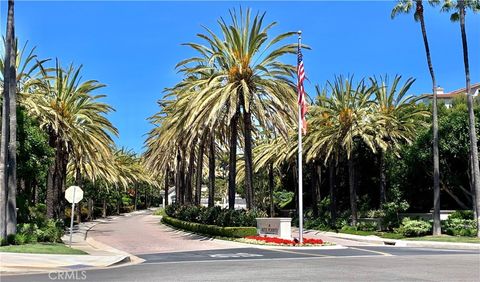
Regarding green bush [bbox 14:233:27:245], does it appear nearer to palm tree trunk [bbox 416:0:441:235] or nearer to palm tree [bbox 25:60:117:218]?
palm tree [bbox 25:60:117:218]

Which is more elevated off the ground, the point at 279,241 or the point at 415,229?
the point at 415,229

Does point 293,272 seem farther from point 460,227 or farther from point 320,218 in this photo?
point 320,218

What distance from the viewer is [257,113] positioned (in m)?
29.5

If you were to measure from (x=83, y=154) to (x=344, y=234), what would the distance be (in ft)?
63.1

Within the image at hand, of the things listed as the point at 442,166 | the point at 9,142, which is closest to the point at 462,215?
the point at 442,166

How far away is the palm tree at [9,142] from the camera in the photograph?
2055cm

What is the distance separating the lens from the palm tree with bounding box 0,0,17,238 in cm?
2055

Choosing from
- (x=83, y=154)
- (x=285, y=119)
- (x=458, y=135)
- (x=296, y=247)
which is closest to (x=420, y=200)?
(x=458, y=135)

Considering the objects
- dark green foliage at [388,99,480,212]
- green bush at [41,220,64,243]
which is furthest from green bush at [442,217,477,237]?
green bush at [41,220,64,243]

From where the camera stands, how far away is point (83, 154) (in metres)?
34.2

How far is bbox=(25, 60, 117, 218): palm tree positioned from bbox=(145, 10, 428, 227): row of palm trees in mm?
4893

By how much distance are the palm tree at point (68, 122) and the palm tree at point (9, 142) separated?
7.26m

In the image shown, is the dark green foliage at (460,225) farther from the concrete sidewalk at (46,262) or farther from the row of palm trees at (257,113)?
the concrete sidewalk at (46,262)

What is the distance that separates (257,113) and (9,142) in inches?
526
